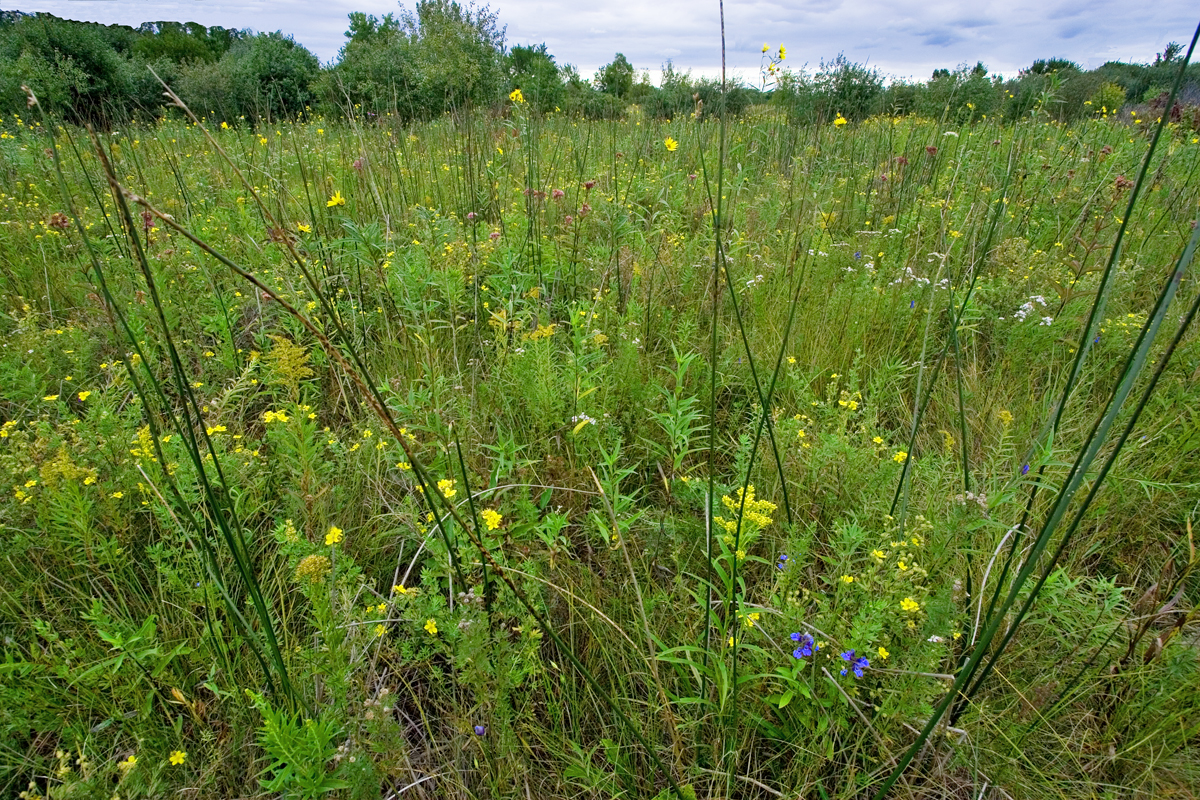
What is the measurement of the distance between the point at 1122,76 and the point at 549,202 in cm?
1989

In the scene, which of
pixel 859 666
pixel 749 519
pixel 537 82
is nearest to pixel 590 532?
pixel 749 519

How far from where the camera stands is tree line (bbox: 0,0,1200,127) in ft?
11.6

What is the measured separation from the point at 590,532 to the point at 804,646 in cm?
66

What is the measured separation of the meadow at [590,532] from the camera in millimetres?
1153

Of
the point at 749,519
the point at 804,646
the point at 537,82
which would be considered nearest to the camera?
the point at 804,646

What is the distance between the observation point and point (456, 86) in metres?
3.85

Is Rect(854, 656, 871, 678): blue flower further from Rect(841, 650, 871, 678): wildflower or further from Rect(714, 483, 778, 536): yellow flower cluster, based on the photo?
Rect(714, 483, 778, 536): yellow flower cluster

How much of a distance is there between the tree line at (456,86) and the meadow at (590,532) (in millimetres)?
891

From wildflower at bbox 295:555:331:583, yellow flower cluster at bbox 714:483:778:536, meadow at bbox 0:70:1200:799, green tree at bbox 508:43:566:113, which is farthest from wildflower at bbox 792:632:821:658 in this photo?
green tree at bbox 508:43:566:113

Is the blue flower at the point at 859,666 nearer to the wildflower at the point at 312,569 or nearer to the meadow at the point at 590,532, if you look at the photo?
the meadow at the point at 590,532

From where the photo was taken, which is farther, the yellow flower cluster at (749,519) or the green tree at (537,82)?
the green tree at (537,82)

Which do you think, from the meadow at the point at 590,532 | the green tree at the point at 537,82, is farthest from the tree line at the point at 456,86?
the meadow at the point at 590,532

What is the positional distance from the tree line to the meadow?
0.89 meters

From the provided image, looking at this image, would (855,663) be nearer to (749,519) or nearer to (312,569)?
(749,519)
